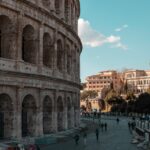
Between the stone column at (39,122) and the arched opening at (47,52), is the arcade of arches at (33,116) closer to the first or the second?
the stone column at (39,122)

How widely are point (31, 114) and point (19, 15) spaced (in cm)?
731

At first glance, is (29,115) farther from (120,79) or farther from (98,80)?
(98,80)

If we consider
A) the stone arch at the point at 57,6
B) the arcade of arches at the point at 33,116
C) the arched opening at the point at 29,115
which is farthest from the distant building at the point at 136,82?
the arched opening at the point at 29,115

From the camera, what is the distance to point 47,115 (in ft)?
121

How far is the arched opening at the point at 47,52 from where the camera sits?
37.1 m

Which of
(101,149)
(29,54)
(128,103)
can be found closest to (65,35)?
(29,54)

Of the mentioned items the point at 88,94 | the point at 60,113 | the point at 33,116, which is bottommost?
the point at 33,116

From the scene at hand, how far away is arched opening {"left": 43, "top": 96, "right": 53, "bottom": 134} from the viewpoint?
36594mm

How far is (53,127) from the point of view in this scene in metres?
36.8

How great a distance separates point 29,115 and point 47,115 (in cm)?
325

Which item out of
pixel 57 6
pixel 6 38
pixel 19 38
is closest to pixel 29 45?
pixel 19 38

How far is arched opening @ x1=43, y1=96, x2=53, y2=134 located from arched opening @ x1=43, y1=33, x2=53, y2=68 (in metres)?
2.87

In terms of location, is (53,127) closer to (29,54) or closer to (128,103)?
(29,54)

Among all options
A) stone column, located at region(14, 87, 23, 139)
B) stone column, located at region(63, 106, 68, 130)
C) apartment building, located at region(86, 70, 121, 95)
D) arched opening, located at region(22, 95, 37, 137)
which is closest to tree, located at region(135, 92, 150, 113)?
stone column, located at region(63, 106, 68, 130)
